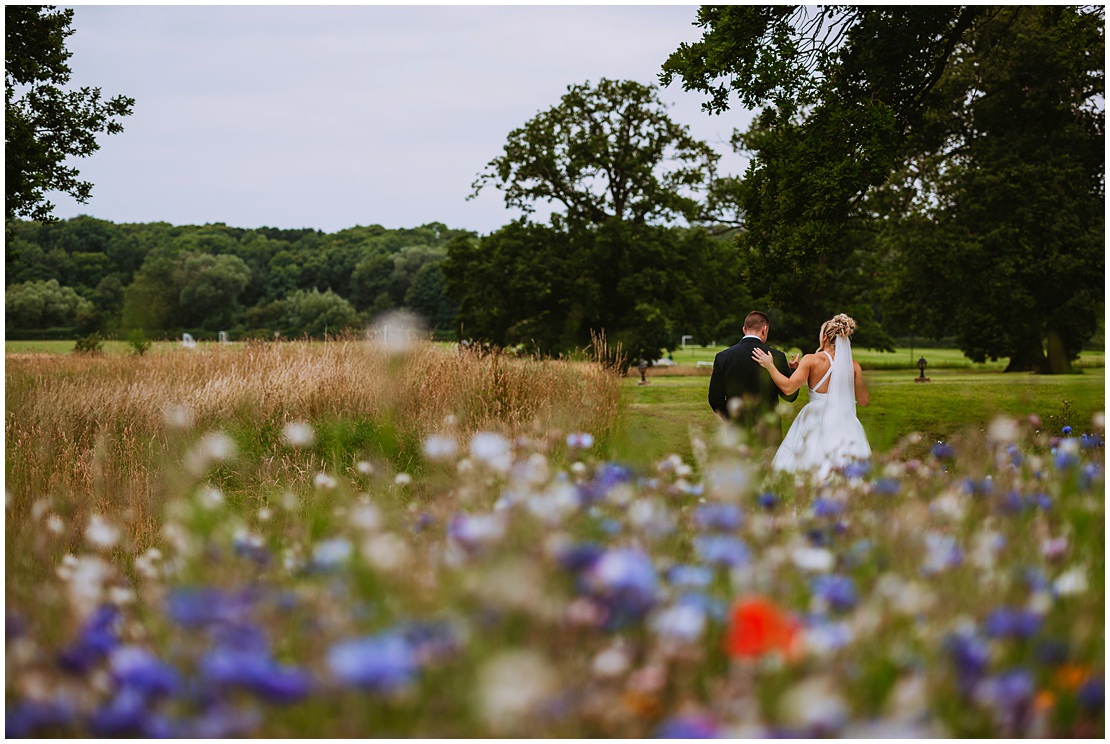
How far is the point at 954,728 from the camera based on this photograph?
6.19ft

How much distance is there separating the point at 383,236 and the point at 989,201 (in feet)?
172

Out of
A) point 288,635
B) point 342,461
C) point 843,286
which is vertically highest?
point 843,286

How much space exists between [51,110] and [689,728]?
59.2ft

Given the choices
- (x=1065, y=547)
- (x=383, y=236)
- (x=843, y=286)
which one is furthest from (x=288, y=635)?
(x=383, y=236)

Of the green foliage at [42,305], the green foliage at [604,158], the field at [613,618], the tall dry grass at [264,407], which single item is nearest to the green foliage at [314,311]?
the green foliage at [42,305]

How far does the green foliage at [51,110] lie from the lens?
13.8 metres

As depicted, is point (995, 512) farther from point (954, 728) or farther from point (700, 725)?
point (700, 725)

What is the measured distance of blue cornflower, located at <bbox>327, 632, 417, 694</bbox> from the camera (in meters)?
1.60

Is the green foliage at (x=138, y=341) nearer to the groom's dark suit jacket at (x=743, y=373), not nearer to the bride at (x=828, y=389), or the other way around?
the groom's dark suit jacket at (x=743, y=373)

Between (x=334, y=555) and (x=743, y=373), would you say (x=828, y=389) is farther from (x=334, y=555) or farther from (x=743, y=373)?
(x=334, y=555)

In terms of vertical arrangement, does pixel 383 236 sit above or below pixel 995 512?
above

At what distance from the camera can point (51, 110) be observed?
1588cm

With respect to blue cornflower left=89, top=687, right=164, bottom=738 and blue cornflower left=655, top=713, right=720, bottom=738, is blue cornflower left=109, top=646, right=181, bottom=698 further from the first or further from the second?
blue cornflower left=655, top=713, right=720, bottom=738

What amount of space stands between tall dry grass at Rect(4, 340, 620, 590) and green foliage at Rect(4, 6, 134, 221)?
164 inches
